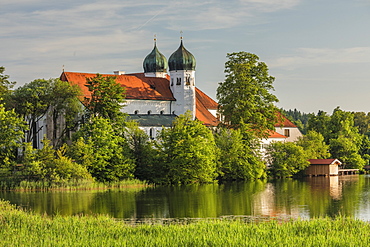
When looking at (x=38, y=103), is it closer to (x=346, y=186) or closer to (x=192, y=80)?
(x=192, y=80)

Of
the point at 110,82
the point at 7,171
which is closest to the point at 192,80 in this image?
the point at 110,82

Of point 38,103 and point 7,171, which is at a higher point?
point 38,103

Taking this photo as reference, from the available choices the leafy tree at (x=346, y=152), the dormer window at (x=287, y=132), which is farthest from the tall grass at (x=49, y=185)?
the dormer window at (x=287, y=132)

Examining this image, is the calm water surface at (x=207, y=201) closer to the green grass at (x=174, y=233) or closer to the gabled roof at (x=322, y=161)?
the green grass at (x=174, y=233)

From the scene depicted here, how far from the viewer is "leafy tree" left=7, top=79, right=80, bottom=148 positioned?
61000 mm

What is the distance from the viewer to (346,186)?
2159 inches

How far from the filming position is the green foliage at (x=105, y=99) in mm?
58188

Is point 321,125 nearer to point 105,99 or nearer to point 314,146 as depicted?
point 314,146

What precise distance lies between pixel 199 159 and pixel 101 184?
8911 mm

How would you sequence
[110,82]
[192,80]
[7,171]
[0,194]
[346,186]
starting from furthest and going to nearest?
[192,80] → [110,82] → [346,186] → [7,171] → [0,194]

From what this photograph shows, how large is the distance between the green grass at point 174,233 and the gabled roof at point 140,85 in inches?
1651

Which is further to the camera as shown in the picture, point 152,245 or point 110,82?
point 110,82

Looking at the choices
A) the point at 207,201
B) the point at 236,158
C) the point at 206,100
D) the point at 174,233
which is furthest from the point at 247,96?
the point at 174,233

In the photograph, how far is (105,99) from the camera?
192 feet
